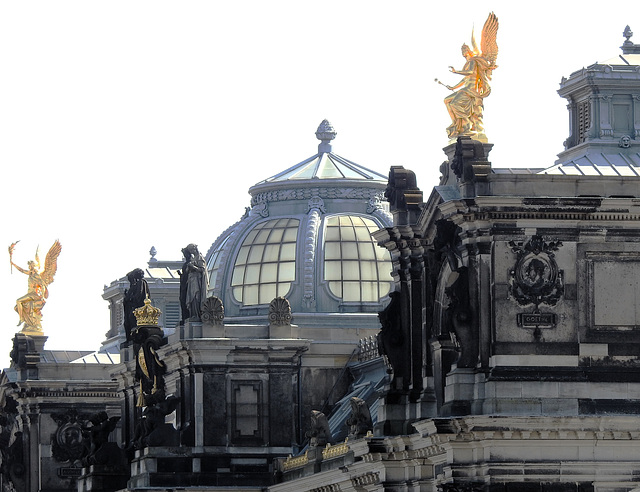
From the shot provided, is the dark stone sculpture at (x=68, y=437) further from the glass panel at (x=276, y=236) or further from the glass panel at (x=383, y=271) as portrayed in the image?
the glass panel at (x=383, y=271)

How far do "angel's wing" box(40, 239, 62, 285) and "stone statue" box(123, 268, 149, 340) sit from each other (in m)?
14.8

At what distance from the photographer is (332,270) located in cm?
9694

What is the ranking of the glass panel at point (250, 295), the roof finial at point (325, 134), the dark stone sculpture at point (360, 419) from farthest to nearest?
the roof finial at point (325, 134) < the glass panel at point (250, 295) < the dark stone sculpture at point (360, 419)

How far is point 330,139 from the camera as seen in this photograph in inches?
4092

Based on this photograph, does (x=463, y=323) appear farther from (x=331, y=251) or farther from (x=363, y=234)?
(x=363, y=234)

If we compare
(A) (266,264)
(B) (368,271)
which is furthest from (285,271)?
(B) (368,271)

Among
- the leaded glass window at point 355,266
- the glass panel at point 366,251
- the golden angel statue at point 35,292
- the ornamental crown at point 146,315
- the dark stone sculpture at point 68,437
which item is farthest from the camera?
the golden angel statue at point 35,292

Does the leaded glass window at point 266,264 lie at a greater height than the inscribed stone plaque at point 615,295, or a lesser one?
greater

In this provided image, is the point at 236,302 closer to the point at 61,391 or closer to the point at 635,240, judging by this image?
the point at 61,391

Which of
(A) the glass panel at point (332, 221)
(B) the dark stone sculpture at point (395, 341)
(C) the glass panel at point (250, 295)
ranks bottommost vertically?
(B) the dark stone sculpture at point (395, 341)

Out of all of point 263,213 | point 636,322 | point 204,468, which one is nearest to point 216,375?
point 204,468

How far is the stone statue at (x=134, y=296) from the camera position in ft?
321

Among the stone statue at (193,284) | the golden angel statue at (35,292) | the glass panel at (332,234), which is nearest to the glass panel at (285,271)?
the glass panel at (332,234)

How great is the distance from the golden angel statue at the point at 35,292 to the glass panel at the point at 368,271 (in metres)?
20.5
